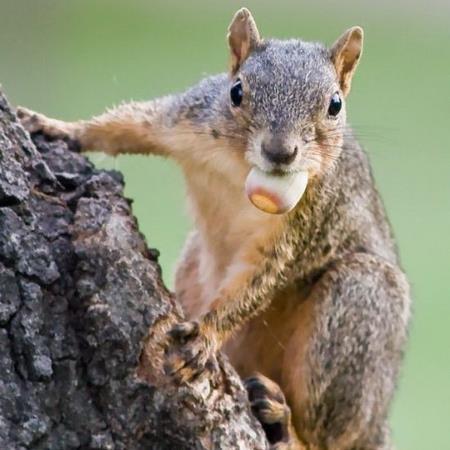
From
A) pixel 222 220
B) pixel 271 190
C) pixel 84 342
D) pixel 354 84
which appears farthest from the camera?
pixel 354 84

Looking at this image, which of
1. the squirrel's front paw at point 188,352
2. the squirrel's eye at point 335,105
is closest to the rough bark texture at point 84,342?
the squirrel's front paw at point 188,352

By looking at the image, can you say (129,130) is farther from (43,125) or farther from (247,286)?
(247,286)

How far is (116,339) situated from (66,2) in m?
8.77

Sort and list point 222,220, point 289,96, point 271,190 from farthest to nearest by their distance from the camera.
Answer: point 222,220
point 289,96
point 271,190

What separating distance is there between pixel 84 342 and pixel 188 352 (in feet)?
0.59

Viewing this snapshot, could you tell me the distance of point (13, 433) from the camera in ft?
7.25

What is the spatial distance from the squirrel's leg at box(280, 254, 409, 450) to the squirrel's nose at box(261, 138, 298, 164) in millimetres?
496

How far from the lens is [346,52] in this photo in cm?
288

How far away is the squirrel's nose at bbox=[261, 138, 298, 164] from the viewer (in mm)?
2527

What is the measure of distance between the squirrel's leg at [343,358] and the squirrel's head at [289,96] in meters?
0.30

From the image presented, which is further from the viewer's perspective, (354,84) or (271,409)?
(354,84)

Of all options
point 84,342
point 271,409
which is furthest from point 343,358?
point 84,342

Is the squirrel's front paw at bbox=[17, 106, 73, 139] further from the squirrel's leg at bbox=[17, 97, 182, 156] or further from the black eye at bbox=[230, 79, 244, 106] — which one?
the black eye at bbox=[230, 79, 244, 106]

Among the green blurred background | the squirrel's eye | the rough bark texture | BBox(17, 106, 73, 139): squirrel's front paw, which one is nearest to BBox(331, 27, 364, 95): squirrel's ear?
the squirrel's eye
